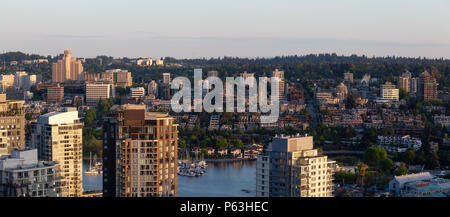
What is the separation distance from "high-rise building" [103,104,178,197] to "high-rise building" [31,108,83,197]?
4.39ft

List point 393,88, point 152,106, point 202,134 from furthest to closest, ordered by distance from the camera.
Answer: point 393,88, point 152,106, point 202,134

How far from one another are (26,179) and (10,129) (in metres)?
3.16

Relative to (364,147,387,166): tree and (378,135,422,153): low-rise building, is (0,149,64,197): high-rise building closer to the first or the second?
(364,147,387,166): tree

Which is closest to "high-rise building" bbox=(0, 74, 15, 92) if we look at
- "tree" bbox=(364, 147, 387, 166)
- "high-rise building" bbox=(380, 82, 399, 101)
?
"high-rise building" bbox=(380, 82, 399, 101)

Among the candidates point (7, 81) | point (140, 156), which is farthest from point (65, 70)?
point (140, 156)

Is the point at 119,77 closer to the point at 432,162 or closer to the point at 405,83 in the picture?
the point at 405,83

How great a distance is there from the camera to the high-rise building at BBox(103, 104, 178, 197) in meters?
5.82

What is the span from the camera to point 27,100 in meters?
23.2

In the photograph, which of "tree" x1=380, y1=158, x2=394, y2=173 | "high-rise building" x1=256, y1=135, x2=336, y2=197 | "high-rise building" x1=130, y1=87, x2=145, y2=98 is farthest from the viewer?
"high-rise building" x1=130, y1=87, x2=145, y2=98

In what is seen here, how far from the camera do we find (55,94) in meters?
23.8

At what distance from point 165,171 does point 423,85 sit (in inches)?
664

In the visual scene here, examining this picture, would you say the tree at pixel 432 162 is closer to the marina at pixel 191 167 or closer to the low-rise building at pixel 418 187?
the low-rise building at pixel 418 187
